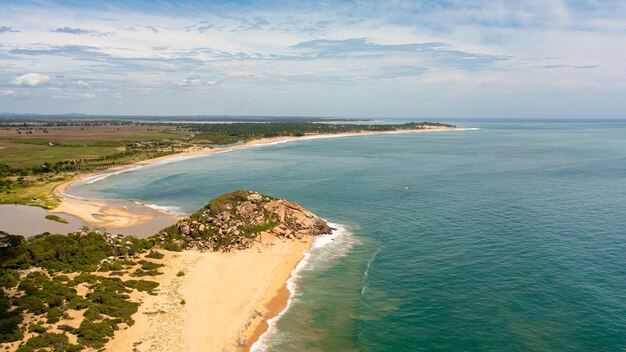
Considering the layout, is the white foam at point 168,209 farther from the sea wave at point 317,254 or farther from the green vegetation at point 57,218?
the sea wave at point 317,254

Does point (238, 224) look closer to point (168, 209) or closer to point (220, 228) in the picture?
point (220, 228)

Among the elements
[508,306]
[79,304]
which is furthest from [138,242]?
[508,306]

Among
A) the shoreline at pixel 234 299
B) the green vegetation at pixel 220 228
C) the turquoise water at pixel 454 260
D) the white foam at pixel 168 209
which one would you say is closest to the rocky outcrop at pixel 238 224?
the green vegetation at pixel 220 228

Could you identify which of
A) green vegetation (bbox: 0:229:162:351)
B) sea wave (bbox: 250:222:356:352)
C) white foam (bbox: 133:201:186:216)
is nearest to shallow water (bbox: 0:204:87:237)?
white foam (bbox: 133:201:186:216)

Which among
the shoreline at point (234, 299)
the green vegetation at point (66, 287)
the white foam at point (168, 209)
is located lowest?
the shoreline at point (234, 299)

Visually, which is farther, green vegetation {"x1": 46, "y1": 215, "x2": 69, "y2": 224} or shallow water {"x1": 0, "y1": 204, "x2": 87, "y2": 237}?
green vegetation {"x1": 46, "y1": 215, "x2": 69, "y2": 224}

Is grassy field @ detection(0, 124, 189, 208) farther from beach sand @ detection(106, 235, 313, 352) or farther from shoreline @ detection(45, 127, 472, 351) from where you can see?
beach sand @ detection(106, 235, 313, 352)

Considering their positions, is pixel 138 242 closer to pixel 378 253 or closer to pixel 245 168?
pixel 378 253
